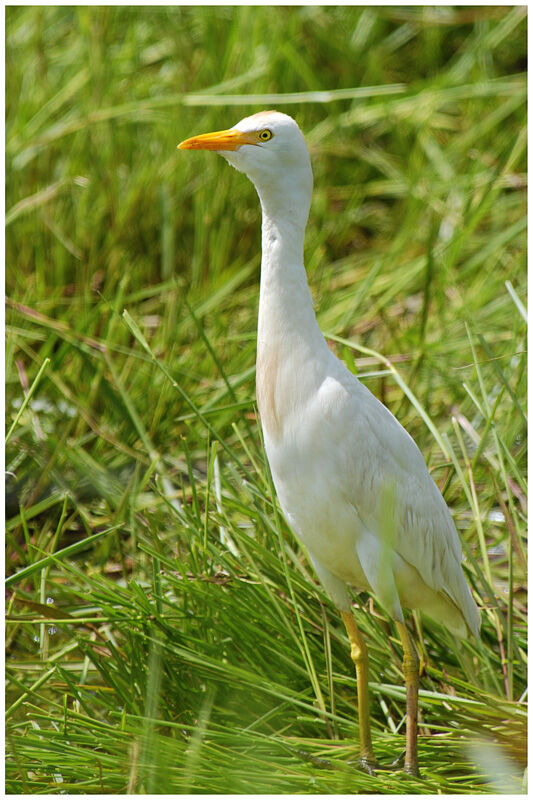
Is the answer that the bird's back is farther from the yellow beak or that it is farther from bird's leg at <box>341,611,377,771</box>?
the yellow beak

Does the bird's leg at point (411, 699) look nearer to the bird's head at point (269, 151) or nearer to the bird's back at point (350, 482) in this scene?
the bird's back at point (350, 482)

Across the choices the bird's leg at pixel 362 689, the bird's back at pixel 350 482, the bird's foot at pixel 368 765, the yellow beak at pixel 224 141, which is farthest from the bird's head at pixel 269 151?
the bird's foot at pixel 368 765

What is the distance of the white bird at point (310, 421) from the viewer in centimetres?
144

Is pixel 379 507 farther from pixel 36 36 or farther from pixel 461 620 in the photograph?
pixel 36 36

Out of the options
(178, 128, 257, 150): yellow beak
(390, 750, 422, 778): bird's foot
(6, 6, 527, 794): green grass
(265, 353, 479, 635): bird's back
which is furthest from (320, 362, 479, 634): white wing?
(178, 128, 257, 150): yellow beak

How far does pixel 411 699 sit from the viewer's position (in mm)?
1499

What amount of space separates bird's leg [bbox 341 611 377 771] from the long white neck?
0.38 metres

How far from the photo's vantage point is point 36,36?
3020mm

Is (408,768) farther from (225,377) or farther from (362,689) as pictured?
(225,377)

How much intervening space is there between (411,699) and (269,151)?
36.4 inches

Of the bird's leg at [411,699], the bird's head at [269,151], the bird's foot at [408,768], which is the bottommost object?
the bird's foot at [408,768]

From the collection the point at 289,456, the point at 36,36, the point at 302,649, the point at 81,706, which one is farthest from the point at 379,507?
the point at 36,36

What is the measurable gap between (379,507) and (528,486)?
39cm

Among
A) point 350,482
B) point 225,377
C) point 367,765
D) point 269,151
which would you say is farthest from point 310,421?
point 367,765
